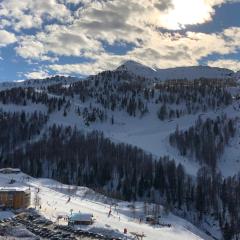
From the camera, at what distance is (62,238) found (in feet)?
279

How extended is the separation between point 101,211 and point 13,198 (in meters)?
20.3

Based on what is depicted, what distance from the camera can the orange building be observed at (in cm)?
10369

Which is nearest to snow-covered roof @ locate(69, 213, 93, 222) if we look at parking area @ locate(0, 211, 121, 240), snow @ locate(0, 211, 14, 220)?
parking area @ locate(0, 211, 121, 240)

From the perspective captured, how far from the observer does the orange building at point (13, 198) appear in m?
104

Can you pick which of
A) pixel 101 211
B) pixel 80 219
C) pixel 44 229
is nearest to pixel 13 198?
pixel 80 219

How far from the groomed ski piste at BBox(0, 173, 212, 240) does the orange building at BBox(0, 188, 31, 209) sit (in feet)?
11.3

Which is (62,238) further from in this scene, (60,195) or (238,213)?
(238,213)

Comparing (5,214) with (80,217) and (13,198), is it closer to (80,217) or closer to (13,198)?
(13,198)

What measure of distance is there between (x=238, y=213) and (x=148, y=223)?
283ft

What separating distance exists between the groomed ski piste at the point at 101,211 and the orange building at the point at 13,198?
11.3 ft

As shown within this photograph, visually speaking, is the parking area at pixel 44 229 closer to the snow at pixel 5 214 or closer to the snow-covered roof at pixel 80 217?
the snow at pixel 5 214

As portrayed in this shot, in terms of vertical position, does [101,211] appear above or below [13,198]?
below

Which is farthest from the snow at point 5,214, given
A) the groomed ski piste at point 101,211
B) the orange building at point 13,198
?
the groomed ski piste at point 101,211

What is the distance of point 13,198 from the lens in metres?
104
